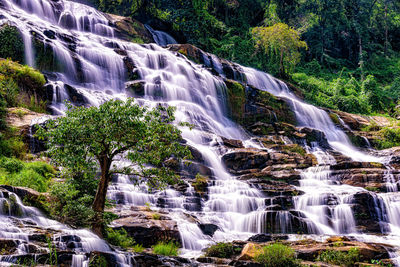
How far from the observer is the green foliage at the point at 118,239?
1094 centimetres

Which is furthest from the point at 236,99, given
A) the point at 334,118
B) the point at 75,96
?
the point at 75,96

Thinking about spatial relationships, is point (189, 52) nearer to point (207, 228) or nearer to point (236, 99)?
point (236, 99)

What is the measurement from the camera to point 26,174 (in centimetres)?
1278

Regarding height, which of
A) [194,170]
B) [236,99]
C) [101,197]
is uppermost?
[236,99]

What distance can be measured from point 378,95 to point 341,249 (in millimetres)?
37640

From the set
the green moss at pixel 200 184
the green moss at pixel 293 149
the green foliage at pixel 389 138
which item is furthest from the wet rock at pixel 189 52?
the green moss at pixel 200 184

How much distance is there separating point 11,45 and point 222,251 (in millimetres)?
20894

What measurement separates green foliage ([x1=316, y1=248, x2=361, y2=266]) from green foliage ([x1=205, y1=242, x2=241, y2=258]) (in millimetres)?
2607

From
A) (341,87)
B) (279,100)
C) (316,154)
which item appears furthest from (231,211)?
(341,87)

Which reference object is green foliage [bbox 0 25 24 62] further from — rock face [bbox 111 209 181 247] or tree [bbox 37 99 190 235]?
rock face [bbox 111 209 181 247]

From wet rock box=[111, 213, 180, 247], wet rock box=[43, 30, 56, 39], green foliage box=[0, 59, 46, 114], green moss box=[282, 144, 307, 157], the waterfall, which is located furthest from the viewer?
the waterfall

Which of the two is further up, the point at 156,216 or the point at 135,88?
the point at 135,88

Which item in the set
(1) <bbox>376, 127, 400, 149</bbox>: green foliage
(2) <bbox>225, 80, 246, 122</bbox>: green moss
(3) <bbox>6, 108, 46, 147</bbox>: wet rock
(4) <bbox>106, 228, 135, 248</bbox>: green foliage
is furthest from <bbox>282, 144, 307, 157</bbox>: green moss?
(3) <bbox>6, 108, 46, 147</bbox>: wet rock

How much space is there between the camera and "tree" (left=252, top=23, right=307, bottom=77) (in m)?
40.5
